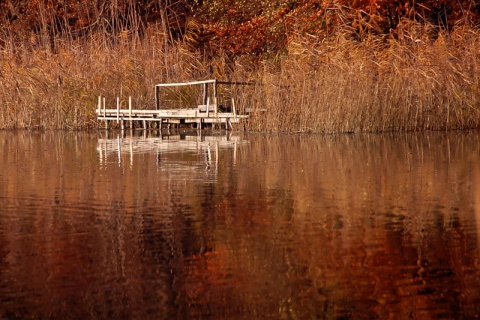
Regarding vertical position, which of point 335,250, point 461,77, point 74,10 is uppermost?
point 74,10

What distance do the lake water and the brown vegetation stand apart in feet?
23.3

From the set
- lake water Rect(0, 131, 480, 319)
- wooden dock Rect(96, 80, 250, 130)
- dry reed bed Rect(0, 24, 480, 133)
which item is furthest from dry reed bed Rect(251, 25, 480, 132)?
lake water Rect(0, 131, 480, 319)

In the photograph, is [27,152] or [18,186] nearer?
[18,186]

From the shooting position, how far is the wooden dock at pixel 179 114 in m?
25.2

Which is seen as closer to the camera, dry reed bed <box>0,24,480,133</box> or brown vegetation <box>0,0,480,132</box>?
dry reed bed <box>0,24,480,133</box>

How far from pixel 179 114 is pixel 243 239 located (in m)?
18.3

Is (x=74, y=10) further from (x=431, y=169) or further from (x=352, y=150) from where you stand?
(x=431, y=169)

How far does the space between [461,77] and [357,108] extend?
2288 mm

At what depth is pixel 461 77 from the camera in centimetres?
2252

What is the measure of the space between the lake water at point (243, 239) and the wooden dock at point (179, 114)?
9726 mm

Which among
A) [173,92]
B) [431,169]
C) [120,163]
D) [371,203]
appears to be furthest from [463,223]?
[173,92]

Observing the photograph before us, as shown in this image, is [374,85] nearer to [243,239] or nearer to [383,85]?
[383,85]

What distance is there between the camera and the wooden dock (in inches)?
990

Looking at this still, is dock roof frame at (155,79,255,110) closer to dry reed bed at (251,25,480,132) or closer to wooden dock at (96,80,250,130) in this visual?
wooden dock at (96,80,250,130)
